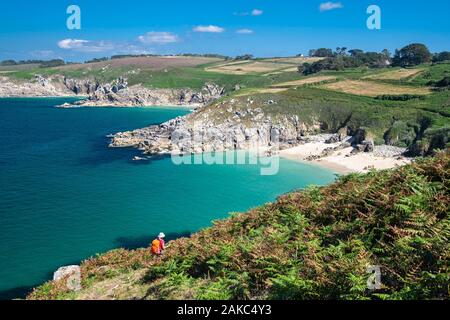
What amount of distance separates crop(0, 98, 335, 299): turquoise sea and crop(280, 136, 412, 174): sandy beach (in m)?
4.11

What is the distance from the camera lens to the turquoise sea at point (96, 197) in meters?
37.6

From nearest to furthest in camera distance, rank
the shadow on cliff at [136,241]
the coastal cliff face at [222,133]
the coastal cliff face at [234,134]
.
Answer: the shadow on cliff at [136,241] < the coastal cliff face at [234,134] < the coastal cliff face at [222,133]

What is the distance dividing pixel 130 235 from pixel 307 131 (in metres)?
64.0

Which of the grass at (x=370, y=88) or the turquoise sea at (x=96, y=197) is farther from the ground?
the grass at (x=370, y=88)

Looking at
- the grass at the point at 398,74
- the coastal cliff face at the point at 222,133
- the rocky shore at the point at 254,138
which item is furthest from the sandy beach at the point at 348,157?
the grass at the point at 398,74

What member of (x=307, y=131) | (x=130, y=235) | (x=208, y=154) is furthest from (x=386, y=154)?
(x=130, y=235)

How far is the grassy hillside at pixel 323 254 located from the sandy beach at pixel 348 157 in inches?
1968

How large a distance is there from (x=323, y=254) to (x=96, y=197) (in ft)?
156

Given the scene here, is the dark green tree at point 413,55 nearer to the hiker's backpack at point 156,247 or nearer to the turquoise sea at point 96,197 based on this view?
the turquoise sea at point 96,197

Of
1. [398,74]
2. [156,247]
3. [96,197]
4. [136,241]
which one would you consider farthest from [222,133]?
[398,74]

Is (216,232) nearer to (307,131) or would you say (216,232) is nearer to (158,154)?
(158,154)

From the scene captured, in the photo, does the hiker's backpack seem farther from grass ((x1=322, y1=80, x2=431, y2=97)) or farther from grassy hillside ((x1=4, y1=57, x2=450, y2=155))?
grass ((x1=322, y1=80, x2=431, y2=97))

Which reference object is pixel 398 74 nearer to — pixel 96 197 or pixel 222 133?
→ pixel 222 133
